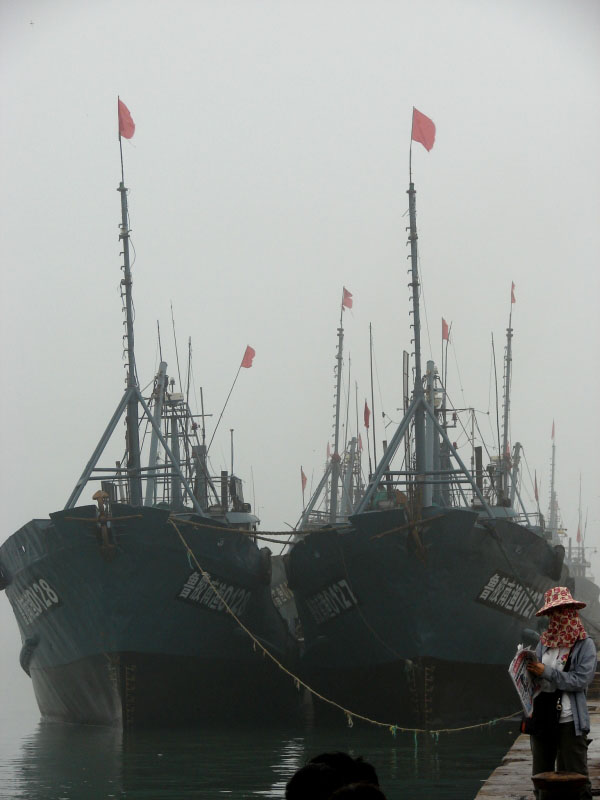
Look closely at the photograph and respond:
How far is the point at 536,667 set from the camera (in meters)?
7.70

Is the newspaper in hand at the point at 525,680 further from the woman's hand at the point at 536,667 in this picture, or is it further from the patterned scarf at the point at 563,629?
the patterned scarf at the point at 563,629

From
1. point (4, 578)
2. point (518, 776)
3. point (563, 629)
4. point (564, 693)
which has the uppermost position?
point (563, 629)

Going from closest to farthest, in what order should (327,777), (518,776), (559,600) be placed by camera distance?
(327,777), (559,600), (518,776)

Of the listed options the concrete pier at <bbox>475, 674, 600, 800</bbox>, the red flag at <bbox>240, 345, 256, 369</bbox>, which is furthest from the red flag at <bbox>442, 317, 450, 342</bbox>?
the concrete pier at <bbox>475, 674, 600, 800</bbox>

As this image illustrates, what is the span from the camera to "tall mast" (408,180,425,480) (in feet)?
76.2

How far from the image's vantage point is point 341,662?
2228 cm

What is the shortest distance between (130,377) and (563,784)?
59.7 feet

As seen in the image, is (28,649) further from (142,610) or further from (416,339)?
(416,339)

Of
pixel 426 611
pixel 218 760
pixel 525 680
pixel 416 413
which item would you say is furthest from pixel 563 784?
pixel 416 413

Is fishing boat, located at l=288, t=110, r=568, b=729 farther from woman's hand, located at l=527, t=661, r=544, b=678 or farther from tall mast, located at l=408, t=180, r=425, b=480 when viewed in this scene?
woman's hand, located at l=527, t=661, r=544, b=678

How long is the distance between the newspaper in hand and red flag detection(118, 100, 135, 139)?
58.6ft

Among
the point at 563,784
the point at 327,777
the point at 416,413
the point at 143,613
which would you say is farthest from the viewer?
the point at 416,413

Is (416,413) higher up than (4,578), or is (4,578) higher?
(416,413)

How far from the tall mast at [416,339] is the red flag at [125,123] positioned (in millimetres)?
5852
